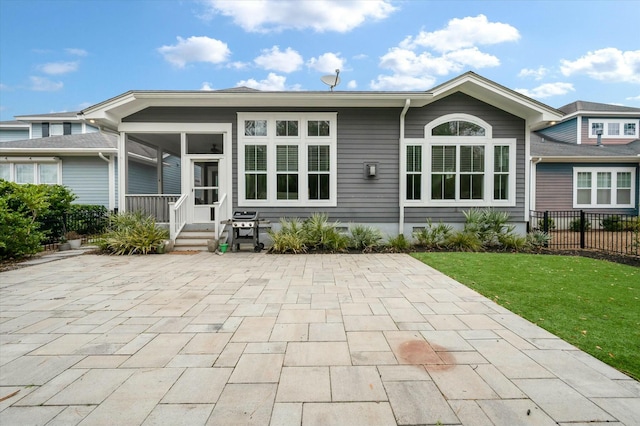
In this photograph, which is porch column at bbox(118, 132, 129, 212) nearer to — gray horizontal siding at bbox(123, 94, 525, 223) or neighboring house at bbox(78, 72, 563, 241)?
neighboring house at bbox(78, 72, 563, 241)

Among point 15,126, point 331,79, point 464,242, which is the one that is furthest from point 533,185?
Answer: point 15,126

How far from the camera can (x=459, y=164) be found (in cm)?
905

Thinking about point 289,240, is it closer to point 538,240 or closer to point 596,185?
point 538,240

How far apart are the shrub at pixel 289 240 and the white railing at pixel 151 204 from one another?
343cm

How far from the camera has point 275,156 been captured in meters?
8.91

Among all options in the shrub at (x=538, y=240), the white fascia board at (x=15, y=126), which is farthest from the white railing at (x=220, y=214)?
the white fascia board at (x=15, y=126)

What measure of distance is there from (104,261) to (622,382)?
832 cm

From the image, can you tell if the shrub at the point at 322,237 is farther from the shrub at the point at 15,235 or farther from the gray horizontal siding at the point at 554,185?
the gray horizontal siding at the point at 554,185

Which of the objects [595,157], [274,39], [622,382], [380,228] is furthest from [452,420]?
[274,39]

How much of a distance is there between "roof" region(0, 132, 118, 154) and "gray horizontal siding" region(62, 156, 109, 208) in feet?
1.73

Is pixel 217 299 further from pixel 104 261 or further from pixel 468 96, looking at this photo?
pixel 468 96

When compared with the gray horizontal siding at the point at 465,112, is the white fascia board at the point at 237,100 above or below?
above

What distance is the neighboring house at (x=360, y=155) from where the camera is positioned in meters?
8.85

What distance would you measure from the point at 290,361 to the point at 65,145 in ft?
49.1
